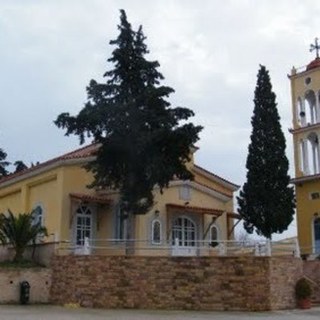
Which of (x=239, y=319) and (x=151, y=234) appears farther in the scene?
(x=151, y=234)

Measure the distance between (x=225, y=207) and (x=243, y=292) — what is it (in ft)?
35.5

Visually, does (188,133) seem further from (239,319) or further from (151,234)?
(239,319)

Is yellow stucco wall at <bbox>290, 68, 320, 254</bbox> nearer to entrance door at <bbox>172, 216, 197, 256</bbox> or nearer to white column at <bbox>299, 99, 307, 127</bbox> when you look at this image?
white column at <bbox>299, 99, 307, 127</bbox>

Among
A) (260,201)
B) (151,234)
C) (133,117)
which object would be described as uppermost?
(133,117)

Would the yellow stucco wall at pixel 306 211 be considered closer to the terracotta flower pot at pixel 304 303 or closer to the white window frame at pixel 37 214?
the terracotta flower pot at pixel 304 303

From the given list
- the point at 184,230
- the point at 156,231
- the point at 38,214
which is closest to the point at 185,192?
the point at 184,230

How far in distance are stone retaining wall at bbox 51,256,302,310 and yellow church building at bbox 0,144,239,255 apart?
122 inches

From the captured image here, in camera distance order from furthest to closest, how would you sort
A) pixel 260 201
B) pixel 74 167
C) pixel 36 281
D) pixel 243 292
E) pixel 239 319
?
pixel 260 201, pixel 74 167, pixel 36 281, pixel 243 292, pixel 239 319

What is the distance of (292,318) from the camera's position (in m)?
19.1

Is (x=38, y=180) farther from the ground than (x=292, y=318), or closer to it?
farther from the ground

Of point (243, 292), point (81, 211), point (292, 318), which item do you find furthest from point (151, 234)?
point (292, 318)

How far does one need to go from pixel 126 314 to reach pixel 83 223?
951 centimetres

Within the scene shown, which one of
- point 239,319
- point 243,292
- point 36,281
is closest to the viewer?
point 239,319

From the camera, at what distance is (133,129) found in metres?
24.7
